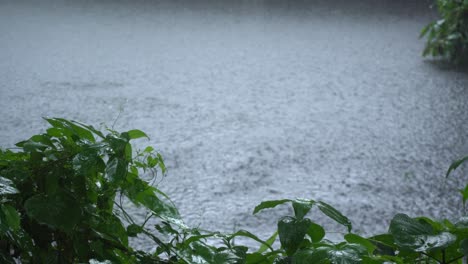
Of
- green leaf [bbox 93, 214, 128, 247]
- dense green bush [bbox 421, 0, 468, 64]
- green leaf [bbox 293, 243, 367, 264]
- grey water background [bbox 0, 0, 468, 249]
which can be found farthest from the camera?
dense green bush [bbox 421, 0, 468, 64]

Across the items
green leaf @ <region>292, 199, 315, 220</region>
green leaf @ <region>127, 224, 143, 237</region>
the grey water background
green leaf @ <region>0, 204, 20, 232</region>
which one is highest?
green leaf @ <region>292, 199, 315, 220</region>

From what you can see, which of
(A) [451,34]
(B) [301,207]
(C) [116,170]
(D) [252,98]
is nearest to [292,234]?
(B) [301,207]

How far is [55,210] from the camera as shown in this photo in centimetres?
49

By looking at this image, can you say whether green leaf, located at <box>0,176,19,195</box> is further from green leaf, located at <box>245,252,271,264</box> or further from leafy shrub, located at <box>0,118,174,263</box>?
green leaf, located at <box>245,252,271,264</box>

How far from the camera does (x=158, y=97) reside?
2021 mm

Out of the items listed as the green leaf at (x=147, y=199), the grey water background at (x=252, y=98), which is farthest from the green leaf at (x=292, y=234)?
the grey water background at (x=252, y=98)

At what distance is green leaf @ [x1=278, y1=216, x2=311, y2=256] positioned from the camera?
0.46 m

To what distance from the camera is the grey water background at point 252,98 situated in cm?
138

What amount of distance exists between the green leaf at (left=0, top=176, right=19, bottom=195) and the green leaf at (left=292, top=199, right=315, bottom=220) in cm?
21

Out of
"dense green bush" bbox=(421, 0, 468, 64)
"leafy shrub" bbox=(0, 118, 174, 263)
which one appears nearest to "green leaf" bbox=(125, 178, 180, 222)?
"leafy shrub" bbox=(0, 118, 174, 263)

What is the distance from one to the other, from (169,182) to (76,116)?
0.56 metres

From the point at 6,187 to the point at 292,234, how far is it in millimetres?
218

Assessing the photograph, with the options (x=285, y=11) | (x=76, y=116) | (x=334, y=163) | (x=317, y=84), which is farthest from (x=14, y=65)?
(x=285, y=11)

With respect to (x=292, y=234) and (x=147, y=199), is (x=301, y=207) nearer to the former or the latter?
(x=292, y=234)
